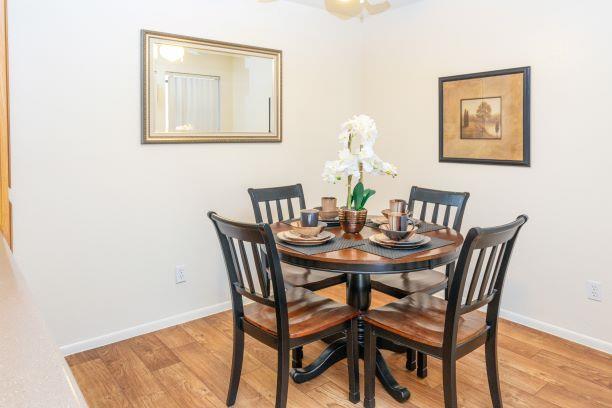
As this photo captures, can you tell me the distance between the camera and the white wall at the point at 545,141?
9.00ft

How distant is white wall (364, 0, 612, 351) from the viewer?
2.74 m

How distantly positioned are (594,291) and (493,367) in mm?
1225

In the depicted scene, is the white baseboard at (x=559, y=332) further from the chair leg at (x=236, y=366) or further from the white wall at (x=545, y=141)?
the chair leg at (x=236, y=366)

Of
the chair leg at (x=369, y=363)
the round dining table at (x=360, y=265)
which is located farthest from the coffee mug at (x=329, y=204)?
the chair leg at (x=369, y=363)

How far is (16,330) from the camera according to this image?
0.69 meters

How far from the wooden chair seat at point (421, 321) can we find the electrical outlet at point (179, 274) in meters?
1.58

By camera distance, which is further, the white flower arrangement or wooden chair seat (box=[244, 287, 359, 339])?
the white flower arrangement

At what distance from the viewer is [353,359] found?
2.20 metres

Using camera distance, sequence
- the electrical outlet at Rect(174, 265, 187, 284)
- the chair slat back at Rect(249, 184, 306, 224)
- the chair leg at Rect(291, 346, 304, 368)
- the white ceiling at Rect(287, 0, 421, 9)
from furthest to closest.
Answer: the white ceiling at Rect(287, 0, 421, 9) → the electrical outlet at Rect(174, 265, 187, 284) → the chair slat back at Rect(249, 184, 306, 224) → the chair leg at Rect(291, 346, 304, 368)

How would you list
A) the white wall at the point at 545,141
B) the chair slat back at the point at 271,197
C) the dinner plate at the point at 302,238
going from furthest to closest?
the chair slat back at the point at 271,197, the white wall at the point at 545,141, the dinner plate at the point at 302,238

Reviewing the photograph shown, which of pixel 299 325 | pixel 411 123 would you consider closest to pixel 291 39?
pixel 411 123

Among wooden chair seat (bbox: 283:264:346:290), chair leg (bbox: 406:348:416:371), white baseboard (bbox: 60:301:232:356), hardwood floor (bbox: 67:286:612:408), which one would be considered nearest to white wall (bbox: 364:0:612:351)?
hardwood floor (bbox: 67:286:612:408)

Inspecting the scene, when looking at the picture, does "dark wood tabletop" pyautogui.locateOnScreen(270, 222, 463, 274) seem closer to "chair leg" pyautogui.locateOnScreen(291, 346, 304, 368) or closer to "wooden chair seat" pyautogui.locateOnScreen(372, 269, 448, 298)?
"wooden chair seat" pyautogui.locateOnScreen(372, 269, 448, 298)

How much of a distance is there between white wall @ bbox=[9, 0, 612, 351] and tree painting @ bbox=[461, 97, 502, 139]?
24cm
